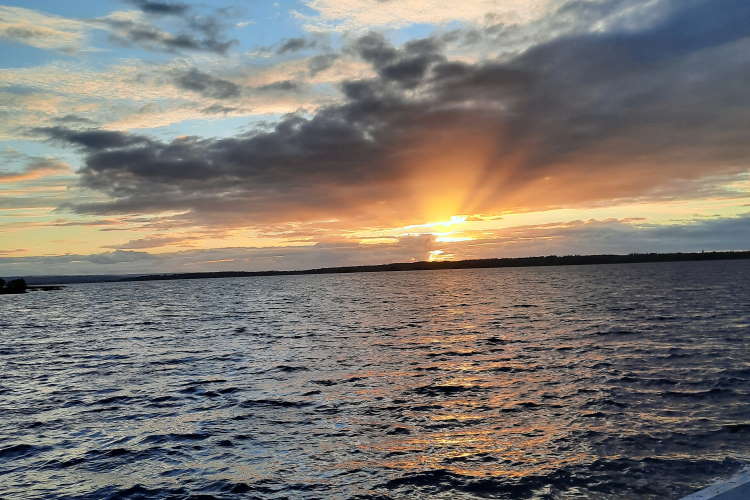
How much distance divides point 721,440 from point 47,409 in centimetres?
2661

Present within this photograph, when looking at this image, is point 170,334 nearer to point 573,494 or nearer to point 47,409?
point 47,409

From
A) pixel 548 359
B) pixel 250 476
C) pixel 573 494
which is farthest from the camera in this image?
pixel 548 359

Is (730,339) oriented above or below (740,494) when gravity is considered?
below

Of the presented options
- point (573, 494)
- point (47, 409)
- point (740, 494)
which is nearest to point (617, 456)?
point (573, 494)

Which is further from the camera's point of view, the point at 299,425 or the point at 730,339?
the point at 730,339

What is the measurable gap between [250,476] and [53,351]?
38117mm

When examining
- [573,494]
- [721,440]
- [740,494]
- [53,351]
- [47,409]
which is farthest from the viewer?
[53,351]

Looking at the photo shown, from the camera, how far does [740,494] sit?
544cm

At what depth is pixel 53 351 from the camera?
43594 millimetres

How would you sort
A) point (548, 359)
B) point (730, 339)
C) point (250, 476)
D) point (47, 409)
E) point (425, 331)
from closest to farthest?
point (250, 476)
point (47, 409)
point (548, 359)
point (730, 339)
point (425, 331)

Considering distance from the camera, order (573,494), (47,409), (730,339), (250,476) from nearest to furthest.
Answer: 1. (573,494)
2. (250,476)
3. (47,409)
4. (730,339)

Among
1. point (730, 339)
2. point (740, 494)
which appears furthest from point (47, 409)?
point (730, 339)

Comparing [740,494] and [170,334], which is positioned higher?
[740,494]

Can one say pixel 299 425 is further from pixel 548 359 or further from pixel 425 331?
pixel 425 331
